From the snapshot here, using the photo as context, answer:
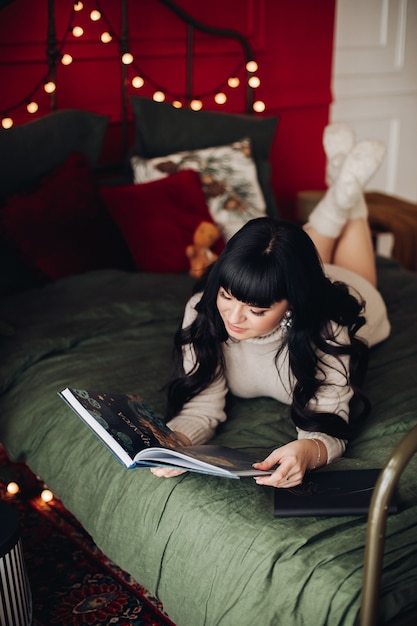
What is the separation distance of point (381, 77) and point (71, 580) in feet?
9.96

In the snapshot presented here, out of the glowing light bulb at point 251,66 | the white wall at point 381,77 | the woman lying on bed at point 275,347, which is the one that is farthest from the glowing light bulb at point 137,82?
the woman lying on bed at point 275,347

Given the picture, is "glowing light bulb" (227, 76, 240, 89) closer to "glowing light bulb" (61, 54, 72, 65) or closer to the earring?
"glowing light bulb" (61, 54, 72, 65)

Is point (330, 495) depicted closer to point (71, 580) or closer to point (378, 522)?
point (378, 522)

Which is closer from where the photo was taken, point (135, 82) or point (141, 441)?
point (141, 441)

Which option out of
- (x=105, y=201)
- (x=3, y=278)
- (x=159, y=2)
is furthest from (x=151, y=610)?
(x=159, y=2)

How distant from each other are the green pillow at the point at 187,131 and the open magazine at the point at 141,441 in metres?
1.45

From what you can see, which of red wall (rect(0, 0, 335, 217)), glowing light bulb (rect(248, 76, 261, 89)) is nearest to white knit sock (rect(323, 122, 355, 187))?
glowing light bulb (rect(248, 76, 261, 89))

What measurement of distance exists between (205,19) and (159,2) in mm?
280

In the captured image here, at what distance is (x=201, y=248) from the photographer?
2.52 m

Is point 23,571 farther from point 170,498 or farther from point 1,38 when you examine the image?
point 1,38

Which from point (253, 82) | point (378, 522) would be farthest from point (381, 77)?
point (378, 522)

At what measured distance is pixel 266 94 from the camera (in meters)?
3.44

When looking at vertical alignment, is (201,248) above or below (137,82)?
below

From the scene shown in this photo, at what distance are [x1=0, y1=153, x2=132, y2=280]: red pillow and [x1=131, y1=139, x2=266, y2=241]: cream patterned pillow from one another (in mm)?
270
